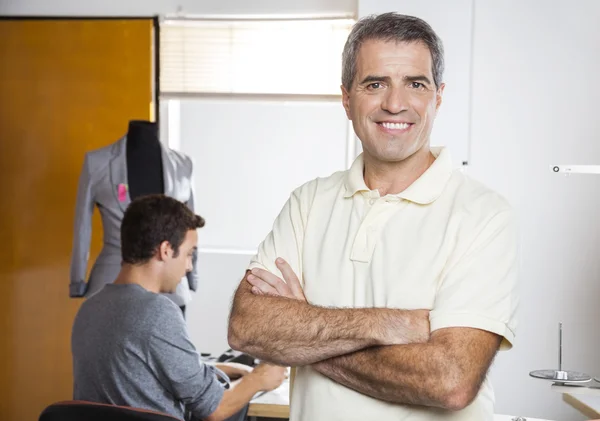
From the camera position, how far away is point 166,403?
8.76ft

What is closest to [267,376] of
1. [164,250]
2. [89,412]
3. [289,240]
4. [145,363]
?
[145,363]

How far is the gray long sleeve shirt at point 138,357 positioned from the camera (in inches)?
103

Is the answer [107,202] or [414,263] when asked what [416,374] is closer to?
[414,263]

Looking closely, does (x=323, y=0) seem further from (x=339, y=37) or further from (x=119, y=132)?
(x=119, y=132)

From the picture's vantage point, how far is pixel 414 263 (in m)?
1.66

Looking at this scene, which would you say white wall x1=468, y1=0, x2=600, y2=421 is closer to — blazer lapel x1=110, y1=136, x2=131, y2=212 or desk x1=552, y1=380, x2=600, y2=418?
desk x1=552, y1=380, x2=600, y2=418

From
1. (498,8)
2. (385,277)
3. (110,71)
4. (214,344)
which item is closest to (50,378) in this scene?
(214,344)

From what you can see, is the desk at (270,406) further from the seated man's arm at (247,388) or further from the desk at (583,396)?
the desk at (583,396)

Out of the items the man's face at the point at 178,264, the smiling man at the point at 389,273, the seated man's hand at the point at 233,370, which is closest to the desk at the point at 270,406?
the seated man's hand at the point at 233,370

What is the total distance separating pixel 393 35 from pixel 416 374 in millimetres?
664

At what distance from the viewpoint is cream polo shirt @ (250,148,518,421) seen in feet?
5.28

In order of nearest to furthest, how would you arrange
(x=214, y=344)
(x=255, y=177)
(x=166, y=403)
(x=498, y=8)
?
(x=166, y=403), (x=498, y=8), (x=214, y=344), (x=255, y=177)

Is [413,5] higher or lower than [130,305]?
higher

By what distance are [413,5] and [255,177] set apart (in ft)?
10.0
